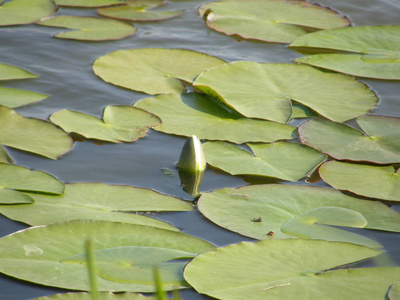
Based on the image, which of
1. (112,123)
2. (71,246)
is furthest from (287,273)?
(112,123)

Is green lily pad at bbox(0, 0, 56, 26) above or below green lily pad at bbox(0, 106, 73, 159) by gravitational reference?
above

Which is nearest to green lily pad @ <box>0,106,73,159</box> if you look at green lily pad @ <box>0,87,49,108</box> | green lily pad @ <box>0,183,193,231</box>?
green lily pad @ <box>0,87,49,108</box>

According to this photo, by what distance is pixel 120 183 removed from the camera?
7.91 ft

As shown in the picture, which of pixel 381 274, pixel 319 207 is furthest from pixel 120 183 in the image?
pixel 381 274

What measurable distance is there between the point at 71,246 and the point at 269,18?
2.94 meters

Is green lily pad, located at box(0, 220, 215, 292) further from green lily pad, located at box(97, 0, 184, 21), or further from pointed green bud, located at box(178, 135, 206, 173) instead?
green lily pad, located at box(97, 0, 184, 21)

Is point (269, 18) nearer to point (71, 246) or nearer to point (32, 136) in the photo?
point (32, 136)

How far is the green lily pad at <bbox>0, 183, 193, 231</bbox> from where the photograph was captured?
204 centimetres

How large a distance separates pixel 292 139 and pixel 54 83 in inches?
60.8

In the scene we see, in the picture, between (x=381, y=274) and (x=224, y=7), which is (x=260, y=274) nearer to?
(x=381, y=274)

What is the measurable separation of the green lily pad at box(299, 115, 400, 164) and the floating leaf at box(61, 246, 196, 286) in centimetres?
109

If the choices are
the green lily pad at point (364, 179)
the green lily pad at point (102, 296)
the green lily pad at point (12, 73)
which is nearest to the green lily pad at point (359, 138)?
the green lily pad at point (364, 179)

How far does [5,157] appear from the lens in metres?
2.48

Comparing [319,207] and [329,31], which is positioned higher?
[329,31]
